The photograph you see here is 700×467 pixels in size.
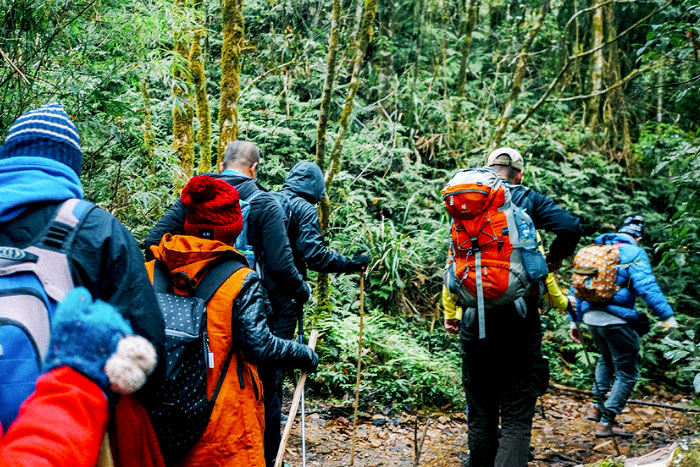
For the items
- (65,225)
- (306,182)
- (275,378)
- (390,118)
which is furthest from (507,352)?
(390,118)

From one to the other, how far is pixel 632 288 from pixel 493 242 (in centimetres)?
298

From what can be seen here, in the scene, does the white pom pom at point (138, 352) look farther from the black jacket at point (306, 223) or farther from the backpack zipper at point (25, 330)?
the black jacket at point (306, 223)

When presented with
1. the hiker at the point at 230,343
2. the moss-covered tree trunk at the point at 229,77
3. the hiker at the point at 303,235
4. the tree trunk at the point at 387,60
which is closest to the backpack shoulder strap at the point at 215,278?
the hiker at the point at 230,343

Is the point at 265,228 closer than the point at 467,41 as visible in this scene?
Yes

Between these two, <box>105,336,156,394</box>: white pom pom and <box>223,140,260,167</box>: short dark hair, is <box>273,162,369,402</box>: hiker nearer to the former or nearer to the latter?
<box>223,140,260,167</box>: short dark hair

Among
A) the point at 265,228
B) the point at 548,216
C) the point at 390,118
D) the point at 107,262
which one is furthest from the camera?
the point at 390,118

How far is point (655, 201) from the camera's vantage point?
12.9 meters

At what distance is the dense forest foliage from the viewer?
4812mm

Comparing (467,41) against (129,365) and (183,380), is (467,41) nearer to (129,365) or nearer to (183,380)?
(183,380)

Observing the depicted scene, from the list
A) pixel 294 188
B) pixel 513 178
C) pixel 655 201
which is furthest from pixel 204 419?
pixel 655 201

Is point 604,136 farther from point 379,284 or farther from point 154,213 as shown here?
point 154,213

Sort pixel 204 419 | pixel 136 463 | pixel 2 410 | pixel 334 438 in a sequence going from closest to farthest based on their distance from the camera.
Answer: pixel 2 410
pixel 136 463
pixel 204 419
pixel 334 438

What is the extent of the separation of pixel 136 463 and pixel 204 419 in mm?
530

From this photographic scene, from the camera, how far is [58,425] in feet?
4.56
